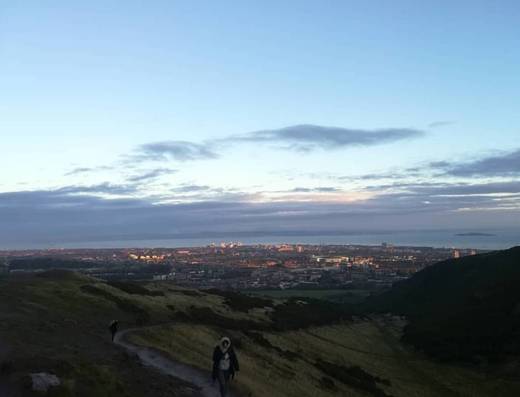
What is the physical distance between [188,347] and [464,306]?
223 ft

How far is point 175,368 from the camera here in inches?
952

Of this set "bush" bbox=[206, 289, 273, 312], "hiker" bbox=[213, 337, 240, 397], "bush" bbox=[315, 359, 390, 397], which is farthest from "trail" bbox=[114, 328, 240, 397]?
"bush" bbox=[206, 289, 273, 312]

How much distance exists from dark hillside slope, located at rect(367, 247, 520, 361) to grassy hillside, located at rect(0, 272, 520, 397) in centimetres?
439

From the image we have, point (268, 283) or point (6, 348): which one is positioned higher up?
point (6, 348)

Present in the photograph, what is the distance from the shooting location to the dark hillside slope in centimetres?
6412

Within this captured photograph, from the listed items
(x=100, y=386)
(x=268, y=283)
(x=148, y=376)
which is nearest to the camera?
(x=100, y=386)

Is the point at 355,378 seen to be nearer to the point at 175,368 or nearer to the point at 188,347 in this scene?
the point at 188,347

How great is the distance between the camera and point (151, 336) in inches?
1309

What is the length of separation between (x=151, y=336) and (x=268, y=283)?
427ft

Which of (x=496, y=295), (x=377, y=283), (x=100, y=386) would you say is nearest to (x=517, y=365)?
(x=496, y=295)

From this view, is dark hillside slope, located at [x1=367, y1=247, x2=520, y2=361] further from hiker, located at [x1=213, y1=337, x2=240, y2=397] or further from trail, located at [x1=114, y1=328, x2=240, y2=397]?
hiker, located at [x1=213, y1=337, x2=240, y2=397]

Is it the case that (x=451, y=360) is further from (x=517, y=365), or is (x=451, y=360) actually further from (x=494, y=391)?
(x=494, y=391)

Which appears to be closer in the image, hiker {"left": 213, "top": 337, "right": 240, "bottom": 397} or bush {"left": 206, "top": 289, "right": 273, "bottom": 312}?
hiker {"left": 213, "top": 337, "right": 240, "bottom": 397}

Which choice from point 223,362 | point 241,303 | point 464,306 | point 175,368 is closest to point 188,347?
point 175,368
